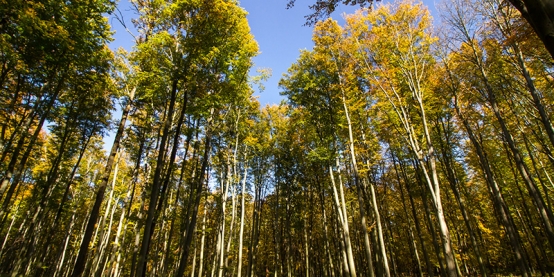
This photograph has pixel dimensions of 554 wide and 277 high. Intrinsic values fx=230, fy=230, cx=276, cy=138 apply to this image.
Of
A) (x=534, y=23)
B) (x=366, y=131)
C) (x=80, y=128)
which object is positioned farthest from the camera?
(x=366, y=131)

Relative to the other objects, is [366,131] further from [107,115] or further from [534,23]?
[107,115]

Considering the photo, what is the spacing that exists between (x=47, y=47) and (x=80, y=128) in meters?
6.67

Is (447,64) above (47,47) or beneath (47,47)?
above

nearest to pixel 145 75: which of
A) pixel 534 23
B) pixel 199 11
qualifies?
pixel 199 11

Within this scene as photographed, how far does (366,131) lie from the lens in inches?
595

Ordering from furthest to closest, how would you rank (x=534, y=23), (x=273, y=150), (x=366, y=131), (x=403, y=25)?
(x=273, y=150), (x=366, y=131), (x=403, y=25), (x=534, y=23)

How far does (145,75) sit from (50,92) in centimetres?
677

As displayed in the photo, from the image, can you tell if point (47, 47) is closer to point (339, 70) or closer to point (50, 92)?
point (50, 92)

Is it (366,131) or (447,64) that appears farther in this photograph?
(366,131)

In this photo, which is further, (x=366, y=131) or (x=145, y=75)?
(x=366, y=131)

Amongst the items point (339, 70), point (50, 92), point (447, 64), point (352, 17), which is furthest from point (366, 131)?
point (50, 92)

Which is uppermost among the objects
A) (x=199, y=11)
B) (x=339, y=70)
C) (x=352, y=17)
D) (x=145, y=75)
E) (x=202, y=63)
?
(x=352, y=17)

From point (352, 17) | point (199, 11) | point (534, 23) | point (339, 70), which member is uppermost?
point (352, 17)

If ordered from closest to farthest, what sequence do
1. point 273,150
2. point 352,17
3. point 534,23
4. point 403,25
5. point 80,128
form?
point 534,23
point 403,25
point 352,17
point 80,128
point 273,150
